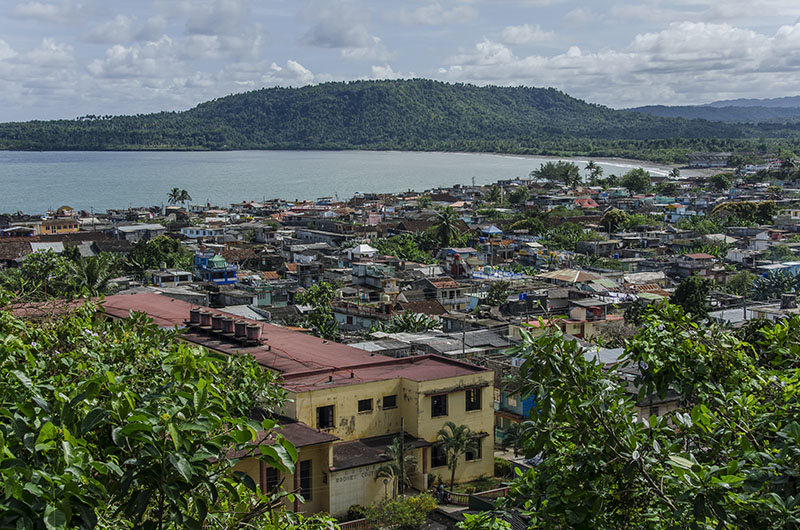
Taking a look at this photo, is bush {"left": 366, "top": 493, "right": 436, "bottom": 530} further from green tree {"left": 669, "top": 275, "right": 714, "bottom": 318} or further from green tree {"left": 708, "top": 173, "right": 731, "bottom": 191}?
green tree {"left": 708, "top": 173, "right": 731, "bottom": 191}

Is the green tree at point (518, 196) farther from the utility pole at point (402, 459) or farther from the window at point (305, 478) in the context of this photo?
the window at point (305, 478)

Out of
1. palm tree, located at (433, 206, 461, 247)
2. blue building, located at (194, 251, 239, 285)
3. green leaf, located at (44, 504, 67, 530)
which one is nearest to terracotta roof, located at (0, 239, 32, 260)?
blue building, located at (194, 251, 239, 285)

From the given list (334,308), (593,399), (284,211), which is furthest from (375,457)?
(284,211)

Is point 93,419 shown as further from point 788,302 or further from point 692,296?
point 692,296

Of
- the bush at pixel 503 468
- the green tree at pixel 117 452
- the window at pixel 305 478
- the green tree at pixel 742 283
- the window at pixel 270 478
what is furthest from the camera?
the green tree at pixel 742 283

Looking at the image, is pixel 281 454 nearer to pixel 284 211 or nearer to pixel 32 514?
pixel 32 514

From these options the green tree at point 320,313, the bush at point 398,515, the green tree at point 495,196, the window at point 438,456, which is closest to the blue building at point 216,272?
the green tree at point 320,313
